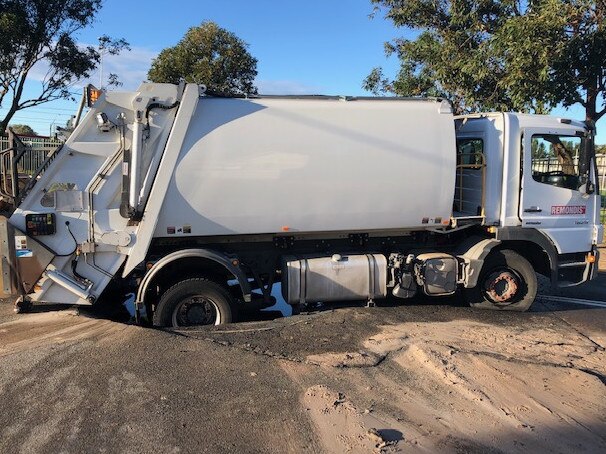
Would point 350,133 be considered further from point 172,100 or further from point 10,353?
Result: point 10,353

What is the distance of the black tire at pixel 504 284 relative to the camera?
22.9ft

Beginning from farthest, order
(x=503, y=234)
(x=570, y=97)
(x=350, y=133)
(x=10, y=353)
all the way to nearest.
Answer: (x=570, y=97) → (x=503, y=234) → (x=350, y=133) → (x=10, y=353)

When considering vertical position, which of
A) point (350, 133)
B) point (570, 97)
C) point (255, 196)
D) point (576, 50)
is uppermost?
point (576, 50)

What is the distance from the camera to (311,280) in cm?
637

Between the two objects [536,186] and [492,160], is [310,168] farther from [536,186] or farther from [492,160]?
[536,186]

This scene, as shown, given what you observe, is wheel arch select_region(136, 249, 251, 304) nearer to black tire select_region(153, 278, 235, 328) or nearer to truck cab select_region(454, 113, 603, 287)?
black tire select_region(153, 278, 235, 328)

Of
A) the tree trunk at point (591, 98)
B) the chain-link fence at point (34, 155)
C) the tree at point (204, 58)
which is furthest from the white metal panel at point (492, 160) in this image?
the tree at point (204, 58)

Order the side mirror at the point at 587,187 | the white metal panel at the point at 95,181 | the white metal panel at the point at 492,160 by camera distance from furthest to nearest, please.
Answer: the side mirror at the point at 587,187
the white metal panel at the point at 492,160
the white metal panel at the point at 95,181

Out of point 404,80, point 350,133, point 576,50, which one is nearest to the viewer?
point 350,133

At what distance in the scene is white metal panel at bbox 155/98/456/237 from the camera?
5.71 metres

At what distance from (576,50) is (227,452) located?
9263 millimetres

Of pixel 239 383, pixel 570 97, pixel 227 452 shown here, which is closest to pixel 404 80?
pixel 570 97

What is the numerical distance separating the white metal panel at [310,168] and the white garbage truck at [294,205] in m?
0.02

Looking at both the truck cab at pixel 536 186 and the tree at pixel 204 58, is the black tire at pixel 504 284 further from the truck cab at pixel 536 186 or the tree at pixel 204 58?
the tree at pixel 204 58
